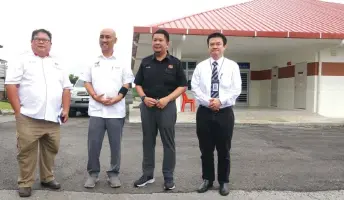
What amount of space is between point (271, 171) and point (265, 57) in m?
16.1

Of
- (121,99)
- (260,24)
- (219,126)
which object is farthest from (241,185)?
(260,24)

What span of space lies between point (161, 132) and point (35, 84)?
65.1 inches

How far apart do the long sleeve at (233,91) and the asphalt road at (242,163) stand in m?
1.19

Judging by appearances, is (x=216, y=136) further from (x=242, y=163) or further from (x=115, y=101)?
(x=242, y=163)

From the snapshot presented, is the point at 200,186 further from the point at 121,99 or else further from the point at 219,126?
the point at 121,99

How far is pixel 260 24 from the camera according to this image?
15.4m

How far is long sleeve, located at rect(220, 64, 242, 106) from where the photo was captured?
465cm

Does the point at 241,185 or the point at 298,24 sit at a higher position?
the point at 298,24

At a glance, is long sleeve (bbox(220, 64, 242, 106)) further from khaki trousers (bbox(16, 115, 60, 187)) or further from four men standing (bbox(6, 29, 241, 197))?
khaki trousers (bbox(16, 115, 60, 187))

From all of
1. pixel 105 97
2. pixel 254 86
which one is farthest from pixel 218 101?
pixel 254 86

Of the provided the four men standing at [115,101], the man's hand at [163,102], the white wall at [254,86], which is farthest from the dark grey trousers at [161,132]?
the white wall at [254,86]

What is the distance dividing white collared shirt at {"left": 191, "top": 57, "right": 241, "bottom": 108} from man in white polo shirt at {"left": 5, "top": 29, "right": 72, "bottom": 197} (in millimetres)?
1795

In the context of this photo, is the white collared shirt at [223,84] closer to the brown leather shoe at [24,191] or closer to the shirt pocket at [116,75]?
the shirt pocket at [116,75]

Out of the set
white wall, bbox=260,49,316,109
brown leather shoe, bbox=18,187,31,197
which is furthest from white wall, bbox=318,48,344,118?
brown leather shoe, bbox=18,187,31,197
